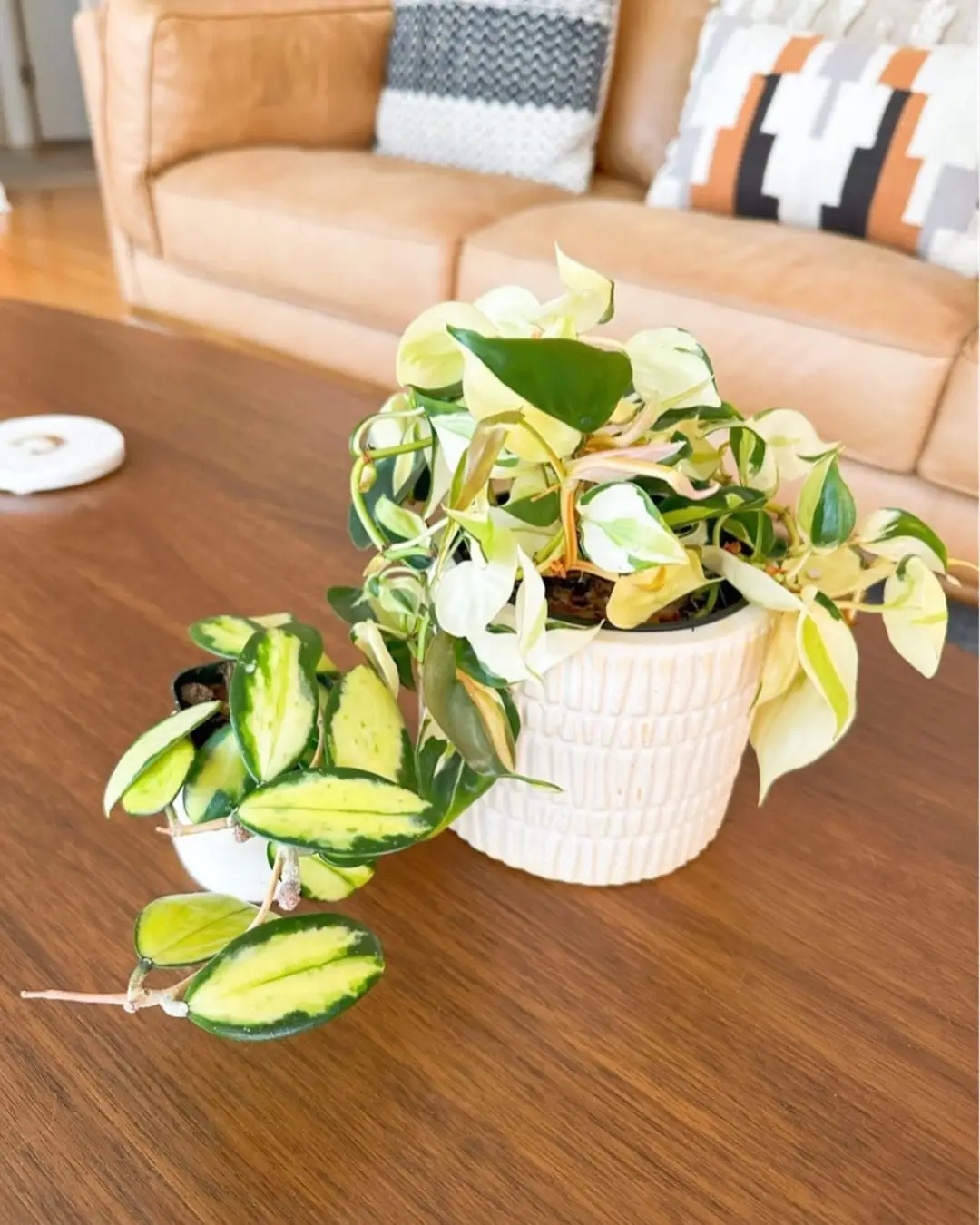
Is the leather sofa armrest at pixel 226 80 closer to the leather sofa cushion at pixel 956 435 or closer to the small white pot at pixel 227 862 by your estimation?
the leather sofa cushion at pixel 956 435

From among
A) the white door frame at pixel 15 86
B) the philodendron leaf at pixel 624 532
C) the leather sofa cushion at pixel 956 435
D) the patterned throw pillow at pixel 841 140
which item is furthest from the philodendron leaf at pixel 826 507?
the white door frame at pixel 15 86

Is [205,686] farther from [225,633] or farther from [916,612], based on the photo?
[916,612]

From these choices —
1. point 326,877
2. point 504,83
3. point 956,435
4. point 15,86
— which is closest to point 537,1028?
point 326,877

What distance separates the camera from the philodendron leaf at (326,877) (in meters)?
0.43

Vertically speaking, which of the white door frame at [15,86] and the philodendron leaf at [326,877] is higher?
the philodendron leaf at [326,877]

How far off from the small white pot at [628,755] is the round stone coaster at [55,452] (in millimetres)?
518

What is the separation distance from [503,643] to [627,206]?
4.80 feet

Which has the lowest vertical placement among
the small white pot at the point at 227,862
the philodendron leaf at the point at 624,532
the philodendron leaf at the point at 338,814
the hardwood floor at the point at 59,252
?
the hardwood floor at the point at 59,252

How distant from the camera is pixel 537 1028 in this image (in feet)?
1.50

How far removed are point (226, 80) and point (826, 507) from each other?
1964mm

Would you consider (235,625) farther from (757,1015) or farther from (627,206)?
(627,206)

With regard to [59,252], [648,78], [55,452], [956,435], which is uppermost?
[648,78]

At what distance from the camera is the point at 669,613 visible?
19.3 inches

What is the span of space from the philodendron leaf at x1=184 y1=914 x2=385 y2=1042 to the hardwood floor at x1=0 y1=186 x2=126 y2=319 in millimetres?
2516
